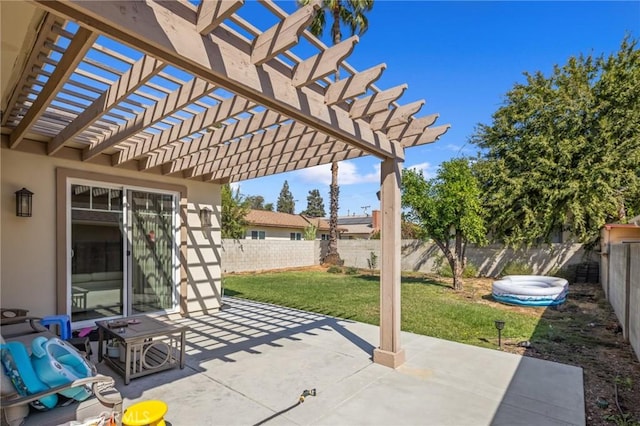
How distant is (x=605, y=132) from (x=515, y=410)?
13588mm

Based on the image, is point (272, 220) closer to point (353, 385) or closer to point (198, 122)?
point (198, 122)

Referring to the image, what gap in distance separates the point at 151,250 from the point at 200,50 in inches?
222

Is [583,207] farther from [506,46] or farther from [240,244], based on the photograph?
[240,244]

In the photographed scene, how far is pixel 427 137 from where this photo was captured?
461 centimetres

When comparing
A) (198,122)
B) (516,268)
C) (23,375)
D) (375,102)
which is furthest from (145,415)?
(516,268)

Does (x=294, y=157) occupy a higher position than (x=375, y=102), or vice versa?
(x=375, y=102)

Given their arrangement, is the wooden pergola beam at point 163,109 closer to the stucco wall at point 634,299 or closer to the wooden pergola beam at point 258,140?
the wooden pergola beam at point 258,140

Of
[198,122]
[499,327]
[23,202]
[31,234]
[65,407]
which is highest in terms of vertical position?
[198,122]

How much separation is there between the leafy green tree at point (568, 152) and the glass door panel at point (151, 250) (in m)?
12.8

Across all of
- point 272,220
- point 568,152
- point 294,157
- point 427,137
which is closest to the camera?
point 427,137

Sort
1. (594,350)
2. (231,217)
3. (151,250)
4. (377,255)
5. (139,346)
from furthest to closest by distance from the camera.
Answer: (377,255), (231,217), (151,250), (594,350), (139,346)

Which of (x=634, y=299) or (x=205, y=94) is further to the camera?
(x=634, y=299)

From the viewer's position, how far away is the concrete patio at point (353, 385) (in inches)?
129

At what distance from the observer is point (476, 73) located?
9.34 meters
